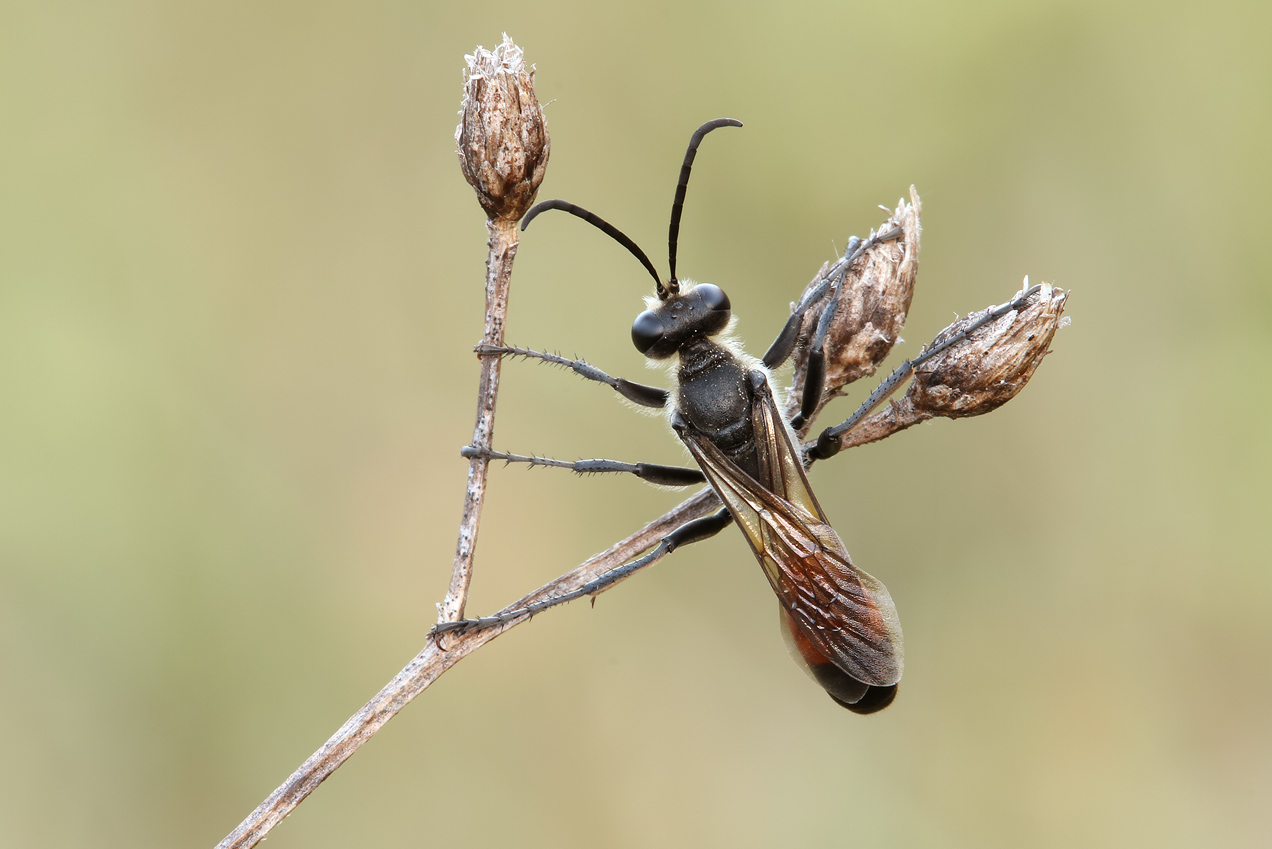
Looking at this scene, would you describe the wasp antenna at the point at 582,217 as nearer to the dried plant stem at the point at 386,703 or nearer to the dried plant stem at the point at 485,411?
the dried plant stem at the point at 485,411

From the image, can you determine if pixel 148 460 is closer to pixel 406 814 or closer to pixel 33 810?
pixel 33 810

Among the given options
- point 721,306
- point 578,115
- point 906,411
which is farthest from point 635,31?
point 906,411

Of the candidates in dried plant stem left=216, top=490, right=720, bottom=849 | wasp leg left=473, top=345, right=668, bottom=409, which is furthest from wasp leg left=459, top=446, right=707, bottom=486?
dried plant stem left=216, top=490, right=720, bottom=849

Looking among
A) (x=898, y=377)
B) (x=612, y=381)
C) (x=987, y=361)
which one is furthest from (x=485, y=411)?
(x=987, y=361)

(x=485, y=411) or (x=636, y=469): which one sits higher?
(x=485, y=411)

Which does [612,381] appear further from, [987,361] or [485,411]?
[987,361]

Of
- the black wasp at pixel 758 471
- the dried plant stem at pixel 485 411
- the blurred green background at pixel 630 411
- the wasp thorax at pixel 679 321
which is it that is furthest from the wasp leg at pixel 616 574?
the blurred green background at pixel 630 411

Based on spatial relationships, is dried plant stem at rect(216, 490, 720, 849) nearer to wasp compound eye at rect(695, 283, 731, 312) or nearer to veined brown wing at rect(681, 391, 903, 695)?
veined brown wing at rect(681, 391, 903, 695)
